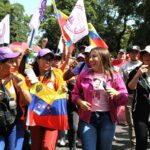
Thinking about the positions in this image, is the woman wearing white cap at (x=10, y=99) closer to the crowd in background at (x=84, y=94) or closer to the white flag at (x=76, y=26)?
the crowd in background at (x=84, y=94)

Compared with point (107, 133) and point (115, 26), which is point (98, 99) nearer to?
point (107, 133)

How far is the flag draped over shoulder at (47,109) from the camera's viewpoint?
5480 millimetres

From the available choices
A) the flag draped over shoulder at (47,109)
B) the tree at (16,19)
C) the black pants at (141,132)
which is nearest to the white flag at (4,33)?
the flag draped over shoulder at (47,109)

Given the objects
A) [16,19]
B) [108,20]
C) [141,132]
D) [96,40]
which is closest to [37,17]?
[96,40]

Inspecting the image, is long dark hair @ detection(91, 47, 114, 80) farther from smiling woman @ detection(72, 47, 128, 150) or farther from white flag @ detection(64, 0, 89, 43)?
white flag @ detection(64, 0, 89, 43)

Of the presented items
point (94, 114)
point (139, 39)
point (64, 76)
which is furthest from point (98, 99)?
point (139, 39)

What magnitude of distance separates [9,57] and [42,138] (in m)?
1.30

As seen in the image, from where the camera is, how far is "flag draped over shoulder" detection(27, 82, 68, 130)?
5480 mm

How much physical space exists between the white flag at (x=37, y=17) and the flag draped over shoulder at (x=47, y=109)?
1572 millimetres

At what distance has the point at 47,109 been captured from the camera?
5543 millimetres

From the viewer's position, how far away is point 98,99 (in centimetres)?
502

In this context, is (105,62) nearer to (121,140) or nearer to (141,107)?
(141,107)

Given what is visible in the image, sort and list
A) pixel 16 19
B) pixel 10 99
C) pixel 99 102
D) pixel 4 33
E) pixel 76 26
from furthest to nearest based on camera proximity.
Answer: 1. pixel 16 19
2. pixel 4 33
3. pixel 76 26
4. pixel 99 102
5. pixel 10 99

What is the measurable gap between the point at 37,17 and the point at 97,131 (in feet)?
8.68
